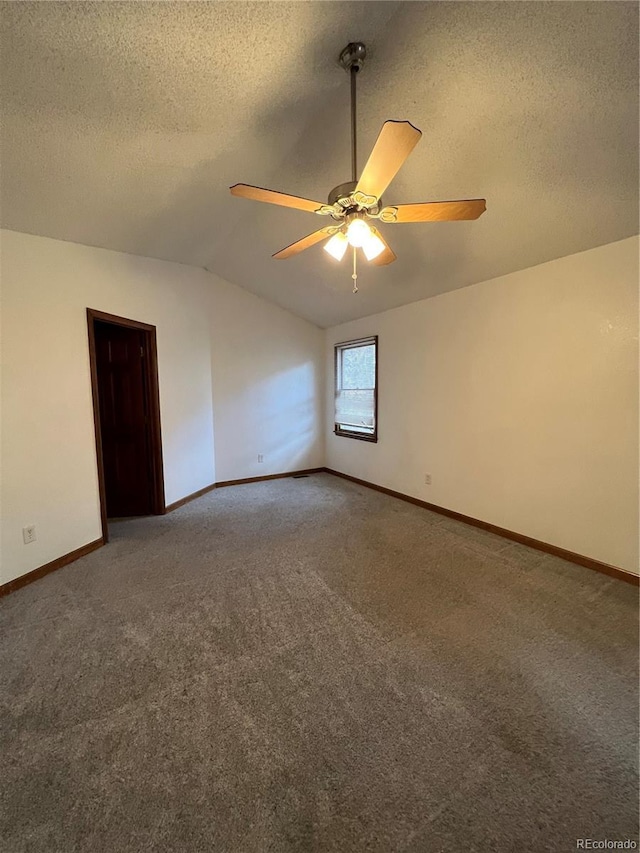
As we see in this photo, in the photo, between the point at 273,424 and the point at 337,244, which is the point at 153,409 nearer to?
the point at 273,424

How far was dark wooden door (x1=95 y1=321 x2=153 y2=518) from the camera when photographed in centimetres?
373

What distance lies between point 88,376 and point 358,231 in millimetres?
2479

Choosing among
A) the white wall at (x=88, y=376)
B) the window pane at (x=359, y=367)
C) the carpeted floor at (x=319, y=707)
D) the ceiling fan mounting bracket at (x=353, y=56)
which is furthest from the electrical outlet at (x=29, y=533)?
the window pane at (x=359, y=367)

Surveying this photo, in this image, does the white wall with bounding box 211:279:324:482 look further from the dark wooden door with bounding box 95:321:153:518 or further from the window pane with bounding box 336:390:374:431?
the dark wooden door with bounding box 95:321:153:518

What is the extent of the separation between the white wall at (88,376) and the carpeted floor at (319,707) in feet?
1.96

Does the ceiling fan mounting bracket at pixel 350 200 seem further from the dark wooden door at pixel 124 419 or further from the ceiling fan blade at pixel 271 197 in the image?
the dark wooden door at pixel 124 419

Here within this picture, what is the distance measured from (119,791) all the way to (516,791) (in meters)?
1.34

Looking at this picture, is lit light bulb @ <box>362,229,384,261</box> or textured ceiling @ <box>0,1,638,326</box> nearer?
textured ceiling @ <box>0,1,638,326</box>

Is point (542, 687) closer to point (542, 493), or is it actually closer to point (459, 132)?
point (542, 493)

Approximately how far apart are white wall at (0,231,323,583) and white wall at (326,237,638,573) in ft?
6.45

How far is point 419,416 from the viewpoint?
13.1ft

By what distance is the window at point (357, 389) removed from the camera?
15.3 ft

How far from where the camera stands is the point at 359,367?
16.2ft

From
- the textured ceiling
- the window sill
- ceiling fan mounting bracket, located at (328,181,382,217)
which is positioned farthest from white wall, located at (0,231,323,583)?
ceiling fan mounting bracket, located at (328,181,382,217)
